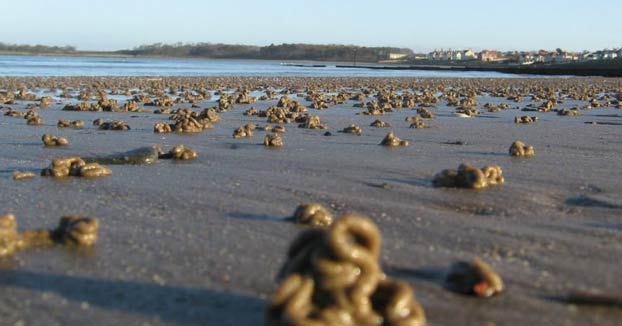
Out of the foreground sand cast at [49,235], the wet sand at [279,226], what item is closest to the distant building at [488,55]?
the wet sand at [279,226]

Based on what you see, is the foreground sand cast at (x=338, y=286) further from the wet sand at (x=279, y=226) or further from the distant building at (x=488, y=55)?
the distant building at (x=488, y=55)

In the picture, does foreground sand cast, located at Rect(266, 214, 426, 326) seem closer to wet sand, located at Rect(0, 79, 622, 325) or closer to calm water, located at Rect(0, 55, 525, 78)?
wet sand, located at Rect(0, 79, 622, 325)

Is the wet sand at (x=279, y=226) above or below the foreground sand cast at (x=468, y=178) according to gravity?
below

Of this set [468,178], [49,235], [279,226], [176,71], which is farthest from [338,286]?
[176,71]

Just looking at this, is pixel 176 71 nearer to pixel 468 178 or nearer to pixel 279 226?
pixel 468 178

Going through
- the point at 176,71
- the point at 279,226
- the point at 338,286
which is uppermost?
the point at 338,286

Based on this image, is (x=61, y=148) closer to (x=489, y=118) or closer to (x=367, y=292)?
Result: (x=367, y=292)

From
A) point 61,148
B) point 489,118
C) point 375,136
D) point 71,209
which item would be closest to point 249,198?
point 71,209

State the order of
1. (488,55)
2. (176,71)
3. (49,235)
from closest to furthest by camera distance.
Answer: (49,235), (176,71), (488,55)
